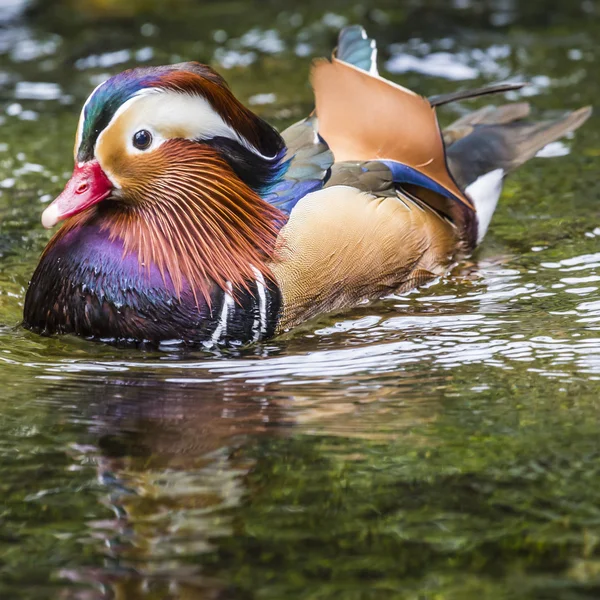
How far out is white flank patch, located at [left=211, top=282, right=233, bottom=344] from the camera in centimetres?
423

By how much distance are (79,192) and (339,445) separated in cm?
147

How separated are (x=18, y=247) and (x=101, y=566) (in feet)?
10.4

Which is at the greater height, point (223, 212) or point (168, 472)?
point (223, 212)

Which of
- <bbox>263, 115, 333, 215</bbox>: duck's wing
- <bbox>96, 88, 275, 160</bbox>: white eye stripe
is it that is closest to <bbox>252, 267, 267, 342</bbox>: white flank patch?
<bbox>263, 115, 333, 215</bbox>: duck's wing

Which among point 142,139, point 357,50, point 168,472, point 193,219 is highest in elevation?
point 357,50

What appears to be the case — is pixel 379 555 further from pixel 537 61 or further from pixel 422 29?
pixel 422 29

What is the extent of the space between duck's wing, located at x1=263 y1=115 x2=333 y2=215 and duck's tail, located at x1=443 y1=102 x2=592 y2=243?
1.02 metres

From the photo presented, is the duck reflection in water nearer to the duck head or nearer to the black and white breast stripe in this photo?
the black and white breast stripe

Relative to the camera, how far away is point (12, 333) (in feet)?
14.7

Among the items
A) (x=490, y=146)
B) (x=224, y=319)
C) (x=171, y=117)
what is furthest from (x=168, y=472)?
(x=490, y=146)

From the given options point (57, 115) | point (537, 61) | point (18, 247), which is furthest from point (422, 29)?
point (18, 247)

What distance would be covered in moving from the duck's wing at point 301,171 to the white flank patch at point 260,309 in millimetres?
360

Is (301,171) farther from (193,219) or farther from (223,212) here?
(193,219)

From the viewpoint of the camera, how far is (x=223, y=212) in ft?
14.6
